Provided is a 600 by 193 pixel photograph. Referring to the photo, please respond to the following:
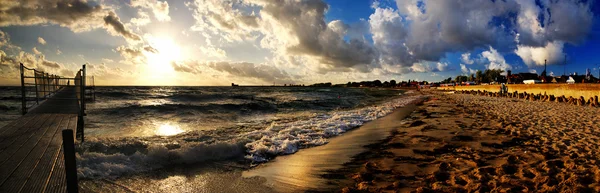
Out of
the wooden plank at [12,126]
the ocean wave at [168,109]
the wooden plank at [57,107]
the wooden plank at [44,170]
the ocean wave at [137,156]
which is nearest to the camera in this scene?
the wooden plank at [44,170]

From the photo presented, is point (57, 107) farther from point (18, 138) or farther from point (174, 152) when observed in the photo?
point (174, 152)

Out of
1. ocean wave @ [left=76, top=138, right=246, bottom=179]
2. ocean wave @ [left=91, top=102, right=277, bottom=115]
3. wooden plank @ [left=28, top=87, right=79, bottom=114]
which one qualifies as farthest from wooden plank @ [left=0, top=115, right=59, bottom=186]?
ocean wave @ [left=91, top=102, right=277, bottom=115]

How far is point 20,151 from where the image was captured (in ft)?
16.0

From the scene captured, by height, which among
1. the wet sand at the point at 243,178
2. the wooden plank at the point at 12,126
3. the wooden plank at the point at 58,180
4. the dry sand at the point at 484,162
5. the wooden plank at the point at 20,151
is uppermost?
the wooden plank at the point at 12,126

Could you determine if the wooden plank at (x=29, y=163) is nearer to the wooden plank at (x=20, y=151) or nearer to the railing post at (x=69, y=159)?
the wooden plank at (x=20, y=151)

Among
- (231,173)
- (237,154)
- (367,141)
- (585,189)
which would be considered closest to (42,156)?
(231,173)

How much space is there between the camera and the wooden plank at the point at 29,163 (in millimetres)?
3436

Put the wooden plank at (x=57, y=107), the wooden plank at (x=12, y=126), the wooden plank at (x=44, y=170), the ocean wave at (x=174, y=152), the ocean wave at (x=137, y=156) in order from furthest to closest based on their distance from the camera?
the wooden plank at (x=57, y=107), the wooden plank at (x=12, y=126), the ocean wave at (x=174, y=152), the ocean wave at (x=137, y=156), the wooden plank at (x=44, y=170)

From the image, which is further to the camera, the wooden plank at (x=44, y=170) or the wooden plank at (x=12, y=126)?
the wooden plank at (x=12, y=126)

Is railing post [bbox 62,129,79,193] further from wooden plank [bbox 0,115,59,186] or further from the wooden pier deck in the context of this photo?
wooden plank [bbox 0,115,59,186]

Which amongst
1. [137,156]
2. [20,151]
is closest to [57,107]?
[137,156]

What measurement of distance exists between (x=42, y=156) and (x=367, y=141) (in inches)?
300

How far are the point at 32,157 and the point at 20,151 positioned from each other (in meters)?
0.68

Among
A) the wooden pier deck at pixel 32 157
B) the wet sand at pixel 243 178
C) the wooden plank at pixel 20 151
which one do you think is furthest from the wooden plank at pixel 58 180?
the wet sand at pixel 243 178
